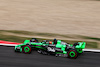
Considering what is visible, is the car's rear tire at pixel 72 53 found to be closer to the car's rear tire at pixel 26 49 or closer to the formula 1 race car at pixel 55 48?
the formula 1 race car at pixel 55 48

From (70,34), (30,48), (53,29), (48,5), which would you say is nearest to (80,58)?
(30,48)

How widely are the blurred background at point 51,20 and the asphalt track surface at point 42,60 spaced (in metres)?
2.00

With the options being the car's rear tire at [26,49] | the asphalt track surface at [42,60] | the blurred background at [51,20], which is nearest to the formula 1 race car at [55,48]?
the car's rear tire at [26,49]

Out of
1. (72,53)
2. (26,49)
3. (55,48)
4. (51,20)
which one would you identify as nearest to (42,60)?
(55,48)

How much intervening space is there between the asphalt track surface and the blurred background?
6.55ft

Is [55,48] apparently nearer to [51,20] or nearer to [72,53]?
[72,53]

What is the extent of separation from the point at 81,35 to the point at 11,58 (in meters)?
5.93

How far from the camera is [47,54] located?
7.47 m

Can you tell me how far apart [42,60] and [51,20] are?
8337 millimetres

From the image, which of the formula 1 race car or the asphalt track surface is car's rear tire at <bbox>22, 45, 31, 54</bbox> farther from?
the asphalt track surface

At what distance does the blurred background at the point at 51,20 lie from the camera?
36.4ft

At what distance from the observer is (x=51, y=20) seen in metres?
15.0

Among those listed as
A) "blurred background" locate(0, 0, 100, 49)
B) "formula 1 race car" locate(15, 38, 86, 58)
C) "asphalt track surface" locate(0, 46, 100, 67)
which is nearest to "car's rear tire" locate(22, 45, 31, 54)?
"formula 1 race car" locate(15, 38, 86, 58)

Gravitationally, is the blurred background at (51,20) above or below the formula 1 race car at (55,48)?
above
